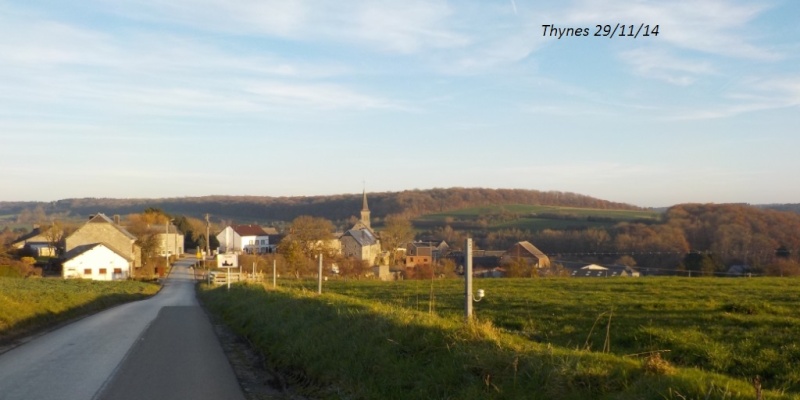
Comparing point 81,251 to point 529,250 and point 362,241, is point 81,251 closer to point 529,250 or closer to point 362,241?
point 362,241

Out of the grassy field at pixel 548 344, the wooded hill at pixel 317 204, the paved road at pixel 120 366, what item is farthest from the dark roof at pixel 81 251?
the grassy field at pixel 548 344

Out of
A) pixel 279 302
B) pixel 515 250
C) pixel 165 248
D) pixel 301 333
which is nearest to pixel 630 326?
pixel 301 333

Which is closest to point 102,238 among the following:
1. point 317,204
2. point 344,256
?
point 317,204

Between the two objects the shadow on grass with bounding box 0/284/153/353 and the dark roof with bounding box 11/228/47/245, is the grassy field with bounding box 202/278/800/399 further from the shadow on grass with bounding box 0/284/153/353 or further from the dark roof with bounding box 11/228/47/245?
the dark roof with bounding box 11/228/47/245

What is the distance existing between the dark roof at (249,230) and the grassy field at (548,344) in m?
96.6

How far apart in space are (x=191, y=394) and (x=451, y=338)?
404 centimetres

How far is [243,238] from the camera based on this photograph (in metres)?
116

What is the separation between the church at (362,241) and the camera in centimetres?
7662

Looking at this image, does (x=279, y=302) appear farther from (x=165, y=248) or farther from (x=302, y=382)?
(x=165, y=248)

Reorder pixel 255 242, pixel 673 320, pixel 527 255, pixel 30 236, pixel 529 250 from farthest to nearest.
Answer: pixel 255 242, pixel 30 236, pixel 527 255, pixel 529 250, pixel 673 320

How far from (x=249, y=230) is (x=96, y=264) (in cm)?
4641

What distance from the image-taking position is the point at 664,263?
38.9 m

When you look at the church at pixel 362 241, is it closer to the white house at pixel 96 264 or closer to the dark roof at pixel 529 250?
the white house at pixel 96 264

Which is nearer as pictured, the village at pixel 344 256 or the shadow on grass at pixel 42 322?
the shadow on grass at pixel 42 322
